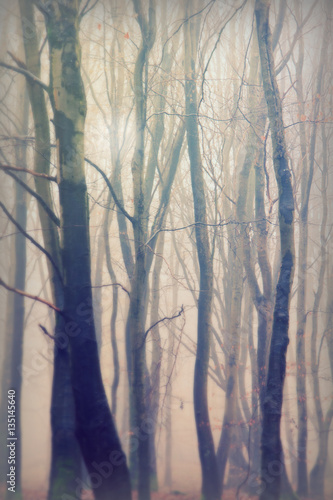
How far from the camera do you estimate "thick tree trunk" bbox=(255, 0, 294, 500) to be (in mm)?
2980

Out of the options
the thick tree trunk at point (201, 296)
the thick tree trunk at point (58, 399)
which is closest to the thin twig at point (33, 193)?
the thick tree trunk at point (58, 399)

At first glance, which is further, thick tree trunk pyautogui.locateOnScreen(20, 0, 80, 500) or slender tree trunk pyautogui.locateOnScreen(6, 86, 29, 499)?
slender tree trunk pyautogui.locateOnScreen(6, 86, 29, 499)

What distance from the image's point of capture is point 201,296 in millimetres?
4406

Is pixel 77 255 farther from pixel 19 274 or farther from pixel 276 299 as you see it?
pixel 19 274

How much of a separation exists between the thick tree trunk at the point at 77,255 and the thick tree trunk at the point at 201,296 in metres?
1.71

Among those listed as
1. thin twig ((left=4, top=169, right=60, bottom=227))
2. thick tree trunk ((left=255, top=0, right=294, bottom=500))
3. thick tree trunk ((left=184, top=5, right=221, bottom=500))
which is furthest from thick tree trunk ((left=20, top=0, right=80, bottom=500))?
thick tree trunk ((left=255, top=0, right=294, bottom=500))

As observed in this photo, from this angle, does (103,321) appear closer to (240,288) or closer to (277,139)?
(240,288)

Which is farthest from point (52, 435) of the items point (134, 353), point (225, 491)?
point (225, 491)

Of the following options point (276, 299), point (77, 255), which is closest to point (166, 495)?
point (276, 299)

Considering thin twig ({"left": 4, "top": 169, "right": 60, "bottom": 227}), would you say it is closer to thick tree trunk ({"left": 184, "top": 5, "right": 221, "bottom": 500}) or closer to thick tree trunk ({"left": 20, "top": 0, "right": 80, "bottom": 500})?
thick tree trunk ({"left": 20, "top": 0, "right": 80, "bottom": 500})

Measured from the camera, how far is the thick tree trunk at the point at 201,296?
410cm

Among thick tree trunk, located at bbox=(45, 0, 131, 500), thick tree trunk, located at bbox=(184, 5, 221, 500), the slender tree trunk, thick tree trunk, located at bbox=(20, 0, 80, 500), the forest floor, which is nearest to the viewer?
thick tree trunk, located at bbox=(45, 0, 131, 500)

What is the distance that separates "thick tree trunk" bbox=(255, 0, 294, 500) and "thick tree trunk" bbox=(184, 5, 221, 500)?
1.08 metres

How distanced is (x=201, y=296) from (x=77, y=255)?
2238 mm
